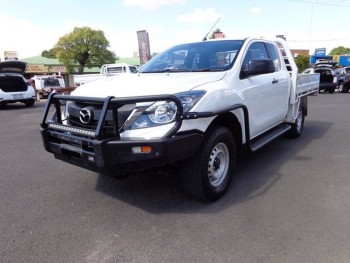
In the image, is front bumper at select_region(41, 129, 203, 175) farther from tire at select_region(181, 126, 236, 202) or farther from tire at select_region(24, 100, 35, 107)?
tire at select_region(24, 100, 35, 107)

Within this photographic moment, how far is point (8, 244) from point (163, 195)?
5.47 feet

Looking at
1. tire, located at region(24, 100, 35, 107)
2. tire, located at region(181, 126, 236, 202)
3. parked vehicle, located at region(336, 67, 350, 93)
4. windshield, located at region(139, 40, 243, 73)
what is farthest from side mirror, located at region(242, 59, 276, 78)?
parked vehicle, located at region(336, 67, 350, 93)

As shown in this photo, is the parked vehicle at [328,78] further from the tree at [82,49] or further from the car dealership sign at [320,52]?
the tree at [82,49]

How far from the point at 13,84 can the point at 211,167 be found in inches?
524

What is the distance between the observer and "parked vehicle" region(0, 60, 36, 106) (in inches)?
532

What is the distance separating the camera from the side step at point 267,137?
4.22 m

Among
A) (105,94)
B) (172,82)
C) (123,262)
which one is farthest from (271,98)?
(123,262)

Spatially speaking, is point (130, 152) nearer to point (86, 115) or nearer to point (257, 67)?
point (86, 115)

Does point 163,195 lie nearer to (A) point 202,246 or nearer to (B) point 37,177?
(A) point 202,246

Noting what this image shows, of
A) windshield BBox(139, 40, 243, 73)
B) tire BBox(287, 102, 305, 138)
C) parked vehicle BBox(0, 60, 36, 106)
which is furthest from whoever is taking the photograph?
parked vehicle BBox(0, 60, 36, 106)

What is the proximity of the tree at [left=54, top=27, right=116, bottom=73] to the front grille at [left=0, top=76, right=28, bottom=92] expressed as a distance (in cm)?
3238

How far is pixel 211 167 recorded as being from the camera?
138 inches

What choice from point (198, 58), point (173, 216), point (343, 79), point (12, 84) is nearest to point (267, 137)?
point (198, 58)

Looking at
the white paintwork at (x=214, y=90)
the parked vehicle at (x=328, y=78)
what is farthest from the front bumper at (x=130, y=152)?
the parked vehicle at (x=328, y=78)
